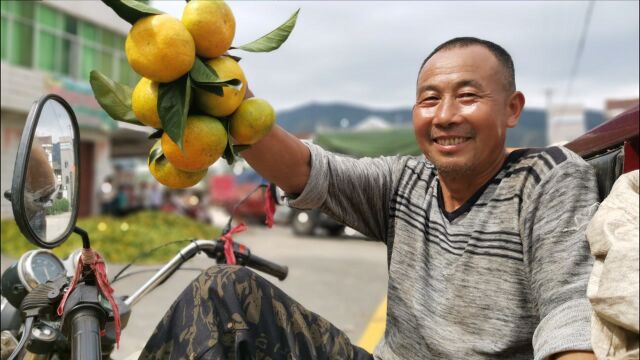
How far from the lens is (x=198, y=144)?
45.7 inches

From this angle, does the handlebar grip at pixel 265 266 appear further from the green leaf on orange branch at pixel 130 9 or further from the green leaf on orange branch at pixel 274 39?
Answer: the green leaf on orange branch at pixel 130 9

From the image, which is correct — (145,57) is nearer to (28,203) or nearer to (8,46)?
(28,203)

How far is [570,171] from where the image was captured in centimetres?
152

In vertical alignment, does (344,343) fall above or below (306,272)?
above

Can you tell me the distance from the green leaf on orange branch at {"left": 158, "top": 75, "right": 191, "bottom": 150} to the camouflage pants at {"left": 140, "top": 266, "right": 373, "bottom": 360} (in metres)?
0.56

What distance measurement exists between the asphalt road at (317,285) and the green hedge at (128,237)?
2.16ft

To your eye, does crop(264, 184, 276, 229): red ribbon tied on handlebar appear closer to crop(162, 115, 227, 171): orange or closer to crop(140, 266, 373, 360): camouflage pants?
crop(140, 266, 373, 360): camouflage pants

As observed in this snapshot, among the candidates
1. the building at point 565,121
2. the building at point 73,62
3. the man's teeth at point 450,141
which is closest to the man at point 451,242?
the man's teeth at point 450,141

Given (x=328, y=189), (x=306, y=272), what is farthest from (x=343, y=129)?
(x=328, y=189)

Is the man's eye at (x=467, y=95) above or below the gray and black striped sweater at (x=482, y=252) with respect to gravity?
above

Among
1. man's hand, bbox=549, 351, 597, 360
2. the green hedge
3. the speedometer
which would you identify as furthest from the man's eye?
the green hedge

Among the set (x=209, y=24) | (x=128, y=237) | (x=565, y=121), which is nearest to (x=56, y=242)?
(x=209, y=24)

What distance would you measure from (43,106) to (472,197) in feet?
3.73

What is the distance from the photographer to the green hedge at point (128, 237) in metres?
8.42
